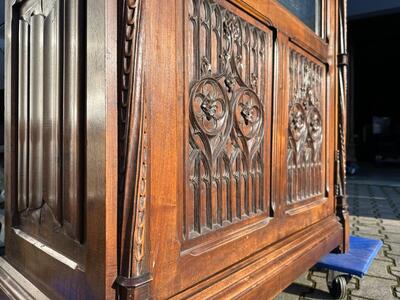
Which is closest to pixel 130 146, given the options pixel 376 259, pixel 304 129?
pixel 304 129

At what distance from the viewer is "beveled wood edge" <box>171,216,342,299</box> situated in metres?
0.82

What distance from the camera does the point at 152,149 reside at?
67 centimetres

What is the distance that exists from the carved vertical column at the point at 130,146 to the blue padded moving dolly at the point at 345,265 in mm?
1135

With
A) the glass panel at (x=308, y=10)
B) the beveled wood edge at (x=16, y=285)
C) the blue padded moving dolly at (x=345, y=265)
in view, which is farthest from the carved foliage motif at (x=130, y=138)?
the blue padded moving dolly at (x=345, y=265)

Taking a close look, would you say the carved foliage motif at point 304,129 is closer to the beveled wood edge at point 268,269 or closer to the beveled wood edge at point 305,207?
the beveled wood edge at point 305,207

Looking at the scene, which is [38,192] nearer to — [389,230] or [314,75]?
[314,75]

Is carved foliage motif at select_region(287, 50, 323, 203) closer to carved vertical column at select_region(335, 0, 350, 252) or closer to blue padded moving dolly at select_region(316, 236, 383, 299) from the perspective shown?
carved vertical column at select_region(335, 0, 350, 252)

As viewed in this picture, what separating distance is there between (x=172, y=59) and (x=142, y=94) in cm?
13

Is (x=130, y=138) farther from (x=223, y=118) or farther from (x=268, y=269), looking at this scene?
(x=268, y=269)

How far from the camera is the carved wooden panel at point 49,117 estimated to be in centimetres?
71

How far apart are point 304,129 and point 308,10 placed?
1.61 ft

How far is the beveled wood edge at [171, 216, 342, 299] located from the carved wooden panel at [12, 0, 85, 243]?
1.06ft

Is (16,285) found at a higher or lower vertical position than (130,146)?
lower

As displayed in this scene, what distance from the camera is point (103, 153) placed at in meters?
0.62
